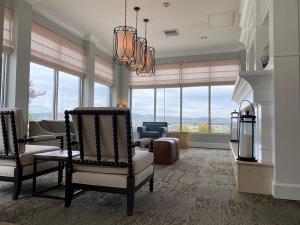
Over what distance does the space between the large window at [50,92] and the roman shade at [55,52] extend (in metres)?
0.19

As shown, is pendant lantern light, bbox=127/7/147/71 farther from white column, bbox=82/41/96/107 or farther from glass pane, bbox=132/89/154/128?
glass pane, bbox=132/89/154/128

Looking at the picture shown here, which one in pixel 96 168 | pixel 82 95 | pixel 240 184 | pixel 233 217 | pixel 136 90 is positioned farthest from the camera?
pixel 136 90

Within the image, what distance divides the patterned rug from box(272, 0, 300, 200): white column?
248 millimetres

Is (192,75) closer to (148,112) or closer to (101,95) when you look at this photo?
(148,112)

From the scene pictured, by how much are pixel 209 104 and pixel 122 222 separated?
257 inches

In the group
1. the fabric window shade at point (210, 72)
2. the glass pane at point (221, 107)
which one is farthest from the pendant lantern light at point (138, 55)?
the glass pane at point (221, 107)

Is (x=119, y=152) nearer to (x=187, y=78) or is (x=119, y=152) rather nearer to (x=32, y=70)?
(x=32, y=70)

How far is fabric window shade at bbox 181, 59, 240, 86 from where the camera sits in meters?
7.63

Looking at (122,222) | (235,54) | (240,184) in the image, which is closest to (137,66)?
(240,184)

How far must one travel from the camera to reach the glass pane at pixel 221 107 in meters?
7.72

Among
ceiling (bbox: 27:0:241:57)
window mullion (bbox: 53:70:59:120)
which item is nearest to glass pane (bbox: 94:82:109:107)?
ceiling (bbox: 27:0:241:57)

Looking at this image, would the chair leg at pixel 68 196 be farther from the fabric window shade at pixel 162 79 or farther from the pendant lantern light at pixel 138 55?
the fabric window shade at pixel 162 79

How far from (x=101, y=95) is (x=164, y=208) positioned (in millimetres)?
→ 6328

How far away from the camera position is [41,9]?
17.2 ft
